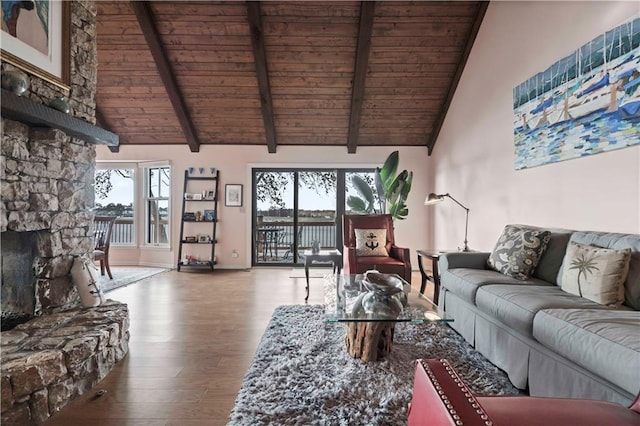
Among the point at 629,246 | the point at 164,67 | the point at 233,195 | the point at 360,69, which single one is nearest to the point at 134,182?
the point at 233,195

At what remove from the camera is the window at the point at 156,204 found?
6.09m

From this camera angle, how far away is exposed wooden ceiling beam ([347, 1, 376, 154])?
395 cm

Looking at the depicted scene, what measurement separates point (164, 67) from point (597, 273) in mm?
5226

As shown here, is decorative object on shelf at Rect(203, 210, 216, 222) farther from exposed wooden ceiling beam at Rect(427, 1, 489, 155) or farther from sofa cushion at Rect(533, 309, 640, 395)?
sofa cushion at Rect(533, 309, 640, 395)

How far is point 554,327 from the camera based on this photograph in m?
1.65

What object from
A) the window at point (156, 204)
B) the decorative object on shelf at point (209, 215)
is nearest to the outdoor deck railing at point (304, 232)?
the decorative object on shelf at point (209, 215)

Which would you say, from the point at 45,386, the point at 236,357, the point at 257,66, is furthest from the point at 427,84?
the point at 45,386

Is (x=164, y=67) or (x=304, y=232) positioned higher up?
(x=164, y=67)

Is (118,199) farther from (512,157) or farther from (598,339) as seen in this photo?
(598,339)

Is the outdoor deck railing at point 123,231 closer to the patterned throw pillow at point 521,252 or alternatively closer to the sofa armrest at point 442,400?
the patterned throw pillow at point 521,252

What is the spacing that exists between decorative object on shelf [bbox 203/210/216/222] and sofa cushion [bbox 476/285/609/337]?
186 inches

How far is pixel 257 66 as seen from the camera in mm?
4535

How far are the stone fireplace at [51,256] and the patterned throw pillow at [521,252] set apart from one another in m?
2.98

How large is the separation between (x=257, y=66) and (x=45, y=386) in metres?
4.13
